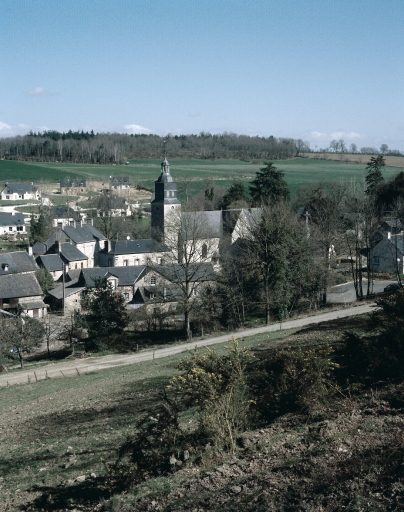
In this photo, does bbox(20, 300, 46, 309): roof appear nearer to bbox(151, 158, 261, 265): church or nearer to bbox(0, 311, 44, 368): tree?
bbox(0, 311, 44, 368): tree

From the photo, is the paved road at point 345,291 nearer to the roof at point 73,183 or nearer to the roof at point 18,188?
the roof at point 18,188

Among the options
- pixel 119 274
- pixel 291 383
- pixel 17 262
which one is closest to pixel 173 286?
pixel 119 274

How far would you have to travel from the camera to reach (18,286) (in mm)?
44844

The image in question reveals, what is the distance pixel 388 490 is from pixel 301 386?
342 cm

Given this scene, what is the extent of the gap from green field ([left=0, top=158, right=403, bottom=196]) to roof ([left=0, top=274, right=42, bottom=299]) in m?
64.3

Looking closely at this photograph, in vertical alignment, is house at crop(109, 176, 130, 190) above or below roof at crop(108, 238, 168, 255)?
above

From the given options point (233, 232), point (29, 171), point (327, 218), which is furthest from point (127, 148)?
point (327, 218)

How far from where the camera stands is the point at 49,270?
55.2 metres

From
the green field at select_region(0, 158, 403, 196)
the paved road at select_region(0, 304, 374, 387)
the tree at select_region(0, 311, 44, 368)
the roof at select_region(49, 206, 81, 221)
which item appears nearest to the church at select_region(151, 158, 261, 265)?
the tree at select_region(0, 311, 44, 368)

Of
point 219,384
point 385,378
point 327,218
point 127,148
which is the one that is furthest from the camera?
point 127,148

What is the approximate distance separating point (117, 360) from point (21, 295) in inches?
773

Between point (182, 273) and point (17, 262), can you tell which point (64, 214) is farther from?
point (182, 273)

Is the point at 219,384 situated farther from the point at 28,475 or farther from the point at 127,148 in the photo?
the point at 127,148

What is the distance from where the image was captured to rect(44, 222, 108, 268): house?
60.5m
